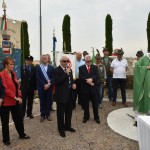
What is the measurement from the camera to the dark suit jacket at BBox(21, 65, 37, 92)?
791cm

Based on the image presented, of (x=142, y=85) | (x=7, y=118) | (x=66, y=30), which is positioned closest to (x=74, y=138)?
(x=7, y=118)

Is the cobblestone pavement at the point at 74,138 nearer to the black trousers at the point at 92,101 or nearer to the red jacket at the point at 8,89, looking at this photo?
the black trousers at the point at 92,101

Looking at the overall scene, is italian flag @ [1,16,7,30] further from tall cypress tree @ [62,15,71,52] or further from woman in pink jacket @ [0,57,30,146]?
tall cypress tree @ [62,15,71,52]

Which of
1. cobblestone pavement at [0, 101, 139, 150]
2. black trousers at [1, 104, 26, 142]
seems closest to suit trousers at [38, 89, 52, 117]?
cobblestone pavement at [0, 101, 139, 150]

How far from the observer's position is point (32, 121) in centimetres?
786

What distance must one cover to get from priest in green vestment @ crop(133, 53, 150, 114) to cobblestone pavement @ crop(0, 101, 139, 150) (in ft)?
3.25

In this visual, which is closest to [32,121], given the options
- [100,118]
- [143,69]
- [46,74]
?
[46,74]

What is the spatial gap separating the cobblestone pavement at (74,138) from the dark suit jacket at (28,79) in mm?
904

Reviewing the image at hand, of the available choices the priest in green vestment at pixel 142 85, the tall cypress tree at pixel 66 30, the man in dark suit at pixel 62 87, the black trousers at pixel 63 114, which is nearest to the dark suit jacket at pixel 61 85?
the man in dark suit at pixel 62 87

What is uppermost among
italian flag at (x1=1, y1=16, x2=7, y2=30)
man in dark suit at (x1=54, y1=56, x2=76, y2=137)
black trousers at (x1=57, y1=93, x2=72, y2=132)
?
italian flag at (x1=1, y1=16, x2=7, y2=30)

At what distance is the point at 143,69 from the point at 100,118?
1.72 meters

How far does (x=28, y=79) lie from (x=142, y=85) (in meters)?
2.95

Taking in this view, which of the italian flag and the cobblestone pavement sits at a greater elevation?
the italian flag

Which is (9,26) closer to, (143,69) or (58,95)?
(58,95)
